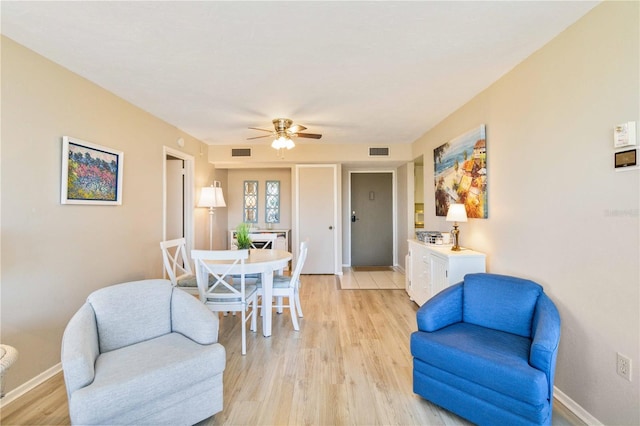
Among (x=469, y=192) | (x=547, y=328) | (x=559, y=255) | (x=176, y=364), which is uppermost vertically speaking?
(x=469, y=192)

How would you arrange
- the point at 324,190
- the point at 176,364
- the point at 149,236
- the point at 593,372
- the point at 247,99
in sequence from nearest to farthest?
the point at 176,364 < the point at 593,372 < the point at 247,99 < the point at 149,236 < the point at 324,190

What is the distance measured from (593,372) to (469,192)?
180cm

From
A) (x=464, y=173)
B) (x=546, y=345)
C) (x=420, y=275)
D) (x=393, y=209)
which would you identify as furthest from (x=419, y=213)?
(x=546, y=345)

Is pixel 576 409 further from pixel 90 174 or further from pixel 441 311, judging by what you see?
pixel 90 174

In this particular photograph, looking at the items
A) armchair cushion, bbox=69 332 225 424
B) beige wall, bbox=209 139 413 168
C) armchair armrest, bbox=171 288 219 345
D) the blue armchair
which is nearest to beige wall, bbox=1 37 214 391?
armchair cushion, bbox=69 332 225 424

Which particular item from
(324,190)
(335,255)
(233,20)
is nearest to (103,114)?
(233,20)

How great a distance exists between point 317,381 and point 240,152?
4.11 meters

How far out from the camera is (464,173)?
3.20 meters

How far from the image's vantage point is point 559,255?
1932 millimetres

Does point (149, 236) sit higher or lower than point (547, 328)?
higher

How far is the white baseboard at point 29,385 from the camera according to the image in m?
1.87

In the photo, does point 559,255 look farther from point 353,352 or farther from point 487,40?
point 353,352

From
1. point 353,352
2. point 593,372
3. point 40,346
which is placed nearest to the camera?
point 593,372

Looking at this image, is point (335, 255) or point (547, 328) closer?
point (547, 328)
